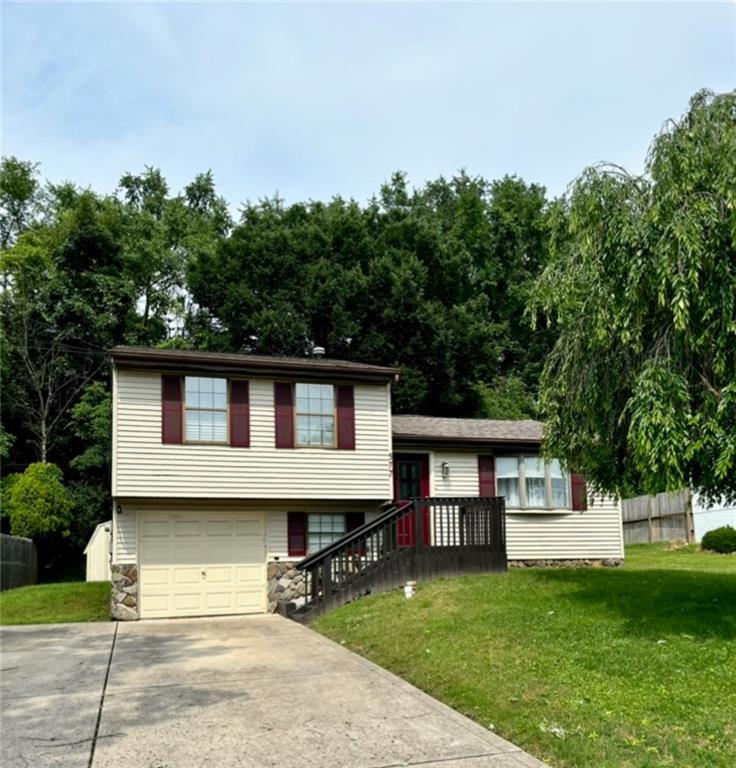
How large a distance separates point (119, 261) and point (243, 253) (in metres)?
4.49

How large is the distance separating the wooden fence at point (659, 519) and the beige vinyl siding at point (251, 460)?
11.3 metres

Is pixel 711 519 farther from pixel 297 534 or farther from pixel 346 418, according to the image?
pixel 297 534

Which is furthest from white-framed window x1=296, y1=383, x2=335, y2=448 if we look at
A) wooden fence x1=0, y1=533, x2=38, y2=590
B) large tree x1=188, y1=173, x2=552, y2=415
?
large tree x1=188, y1=173, x2=552, y2=415

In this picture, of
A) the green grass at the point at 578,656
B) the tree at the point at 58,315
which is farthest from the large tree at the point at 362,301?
the green grass at the point at 578,656

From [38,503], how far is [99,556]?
101 inches

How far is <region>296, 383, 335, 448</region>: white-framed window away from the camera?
14.7 metres

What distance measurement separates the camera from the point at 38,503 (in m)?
21.6

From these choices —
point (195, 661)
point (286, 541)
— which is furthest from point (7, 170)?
point (195, 661)

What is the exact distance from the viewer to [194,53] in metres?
10.1

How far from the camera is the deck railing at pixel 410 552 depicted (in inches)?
493

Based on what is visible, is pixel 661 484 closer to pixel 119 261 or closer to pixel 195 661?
pixel 195 661

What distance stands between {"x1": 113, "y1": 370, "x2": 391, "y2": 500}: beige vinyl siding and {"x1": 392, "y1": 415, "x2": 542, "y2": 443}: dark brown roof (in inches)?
40.0

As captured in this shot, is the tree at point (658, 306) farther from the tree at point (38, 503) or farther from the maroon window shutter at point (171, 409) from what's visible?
the tree at point (38, 503)

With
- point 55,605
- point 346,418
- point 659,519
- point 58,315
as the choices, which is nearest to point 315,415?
point 346,418
